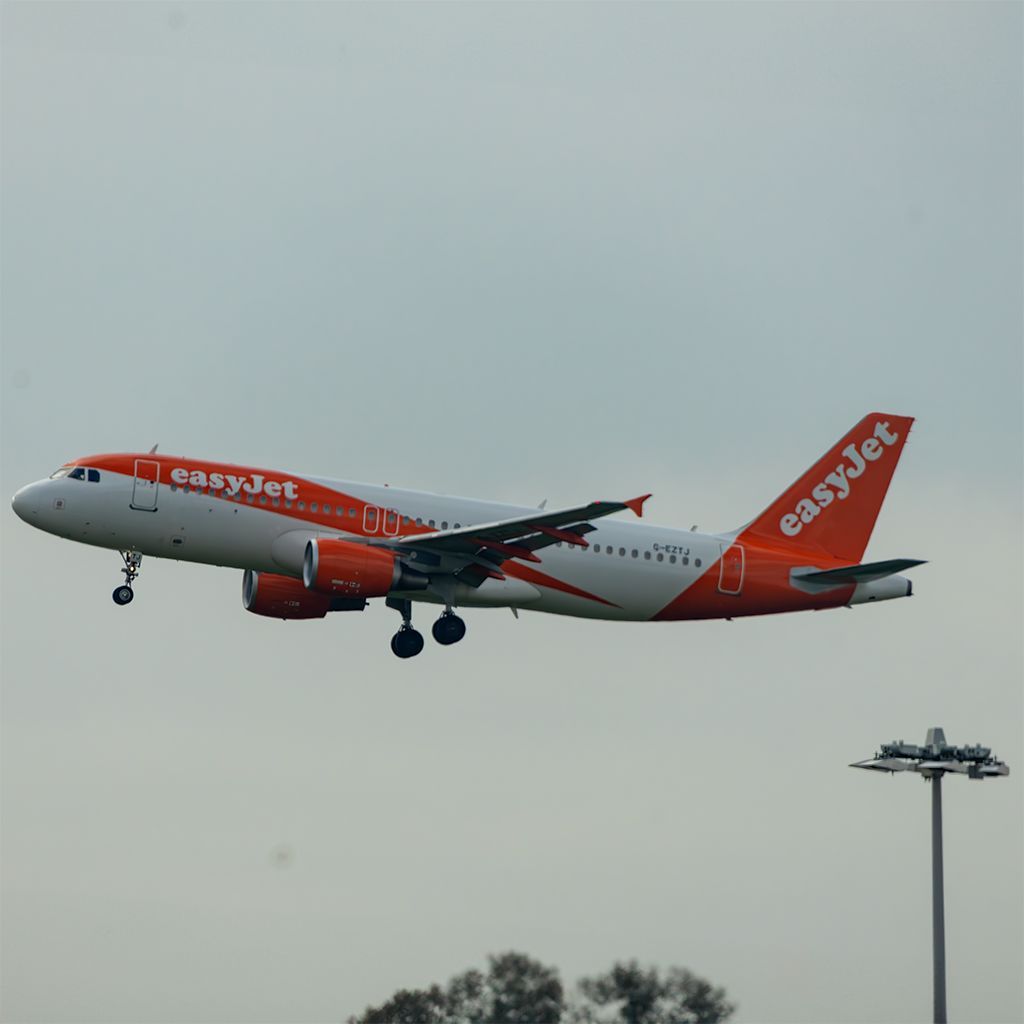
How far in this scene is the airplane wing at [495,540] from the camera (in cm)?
5841

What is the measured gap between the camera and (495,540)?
198 ft

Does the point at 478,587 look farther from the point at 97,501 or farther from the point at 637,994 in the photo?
the point at 637,994

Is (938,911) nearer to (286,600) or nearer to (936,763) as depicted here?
(936,763)

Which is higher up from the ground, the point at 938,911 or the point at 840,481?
the point at 840,481

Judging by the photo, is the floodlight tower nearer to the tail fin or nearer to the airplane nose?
the tail fin

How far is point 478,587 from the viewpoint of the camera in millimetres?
62500

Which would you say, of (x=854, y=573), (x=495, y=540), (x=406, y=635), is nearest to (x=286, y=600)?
(x=406, y=635)

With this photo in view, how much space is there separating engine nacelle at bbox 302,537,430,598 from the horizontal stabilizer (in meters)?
12.8

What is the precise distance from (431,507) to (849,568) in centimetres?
1231

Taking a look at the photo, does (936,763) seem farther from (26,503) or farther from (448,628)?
(26,503)

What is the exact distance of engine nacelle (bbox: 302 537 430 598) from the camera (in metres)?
59.8

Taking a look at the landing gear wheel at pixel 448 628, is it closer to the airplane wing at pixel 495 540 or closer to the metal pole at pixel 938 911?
the airplane wing at pixel 495 540

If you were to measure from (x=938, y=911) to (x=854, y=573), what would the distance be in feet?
34.5

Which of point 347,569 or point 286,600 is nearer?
point 347,569
